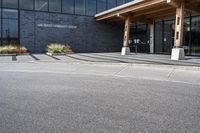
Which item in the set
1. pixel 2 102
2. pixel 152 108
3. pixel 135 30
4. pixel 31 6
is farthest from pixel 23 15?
pixel 152 108

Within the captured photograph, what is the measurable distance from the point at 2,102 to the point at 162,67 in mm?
10042

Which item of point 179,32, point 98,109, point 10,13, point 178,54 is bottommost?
point 98,109

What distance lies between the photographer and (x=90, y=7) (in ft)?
102

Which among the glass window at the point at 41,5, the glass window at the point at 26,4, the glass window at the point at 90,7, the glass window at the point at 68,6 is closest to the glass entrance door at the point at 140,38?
the glass window at the point at 90,7

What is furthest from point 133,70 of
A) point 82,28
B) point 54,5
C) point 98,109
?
point 54,5

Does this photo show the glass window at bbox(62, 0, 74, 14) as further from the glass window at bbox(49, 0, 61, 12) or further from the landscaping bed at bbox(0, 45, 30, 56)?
the landscaping bed at bbox(0, 45, 30, 56)

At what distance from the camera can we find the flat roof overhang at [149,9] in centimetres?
1831

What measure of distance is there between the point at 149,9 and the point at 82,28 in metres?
11.1

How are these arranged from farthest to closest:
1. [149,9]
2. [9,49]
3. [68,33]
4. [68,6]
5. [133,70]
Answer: [68,6] < [68,33] < [9,49] < [149,9] < [133,70]

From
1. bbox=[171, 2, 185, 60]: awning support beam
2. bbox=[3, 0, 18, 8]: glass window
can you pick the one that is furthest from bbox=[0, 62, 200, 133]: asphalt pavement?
bbox=[3, 0, 18, 8]: glass window

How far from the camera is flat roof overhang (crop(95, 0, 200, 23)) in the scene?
1831 centimetres

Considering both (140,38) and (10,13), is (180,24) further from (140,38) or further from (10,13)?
(10,13)

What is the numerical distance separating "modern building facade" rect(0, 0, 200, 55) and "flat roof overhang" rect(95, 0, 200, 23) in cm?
29

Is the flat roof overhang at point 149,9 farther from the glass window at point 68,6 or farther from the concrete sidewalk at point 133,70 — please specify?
the concrete sidewalk at point 133,70
